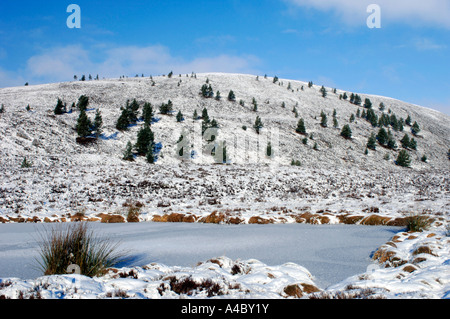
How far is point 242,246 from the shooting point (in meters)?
5.96

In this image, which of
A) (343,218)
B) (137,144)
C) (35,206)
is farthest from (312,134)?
(35,206)

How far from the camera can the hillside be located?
13273 mm

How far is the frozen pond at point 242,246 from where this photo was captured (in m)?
4.38

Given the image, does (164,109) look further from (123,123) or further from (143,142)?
(143,142)

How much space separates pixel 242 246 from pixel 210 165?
56.8 feet

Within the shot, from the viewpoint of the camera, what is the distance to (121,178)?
17000 mm

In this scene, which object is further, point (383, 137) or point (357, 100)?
point (357, 100)

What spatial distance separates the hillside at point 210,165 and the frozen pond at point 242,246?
245 centimetres

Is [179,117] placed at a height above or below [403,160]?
above

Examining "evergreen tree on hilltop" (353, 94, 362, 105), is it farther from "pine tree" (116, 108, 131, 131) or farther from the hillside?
"pine tree" (116, 108, 131, 131)

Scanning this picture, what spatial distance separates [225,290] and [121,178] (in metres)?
15.8

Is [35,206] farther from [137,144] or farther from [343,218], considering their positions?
[137,144]

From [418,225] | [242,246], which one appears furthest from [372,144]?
[242,246]

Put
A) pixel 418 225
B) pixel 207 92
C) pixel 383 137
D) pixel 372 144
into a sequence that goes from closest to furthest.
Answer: pixel 418 225 → pixel 372 144 → pixel 383 137 → pixel 207 92
